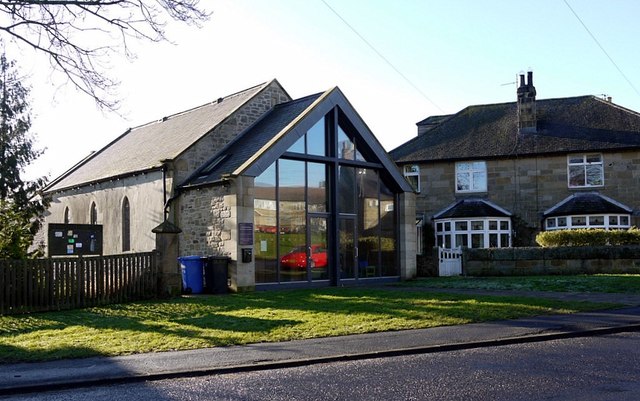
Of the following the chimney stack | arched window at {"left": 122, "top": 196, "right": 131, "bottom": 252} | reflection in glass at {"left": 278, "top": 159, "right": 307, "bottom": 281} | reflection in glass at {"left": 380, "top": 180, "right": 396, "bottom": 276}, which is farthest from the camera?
the chimney stack

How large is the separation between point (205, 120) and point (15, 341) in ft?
52.9

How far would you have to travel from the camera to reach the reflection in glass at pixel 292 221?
66.0 ft

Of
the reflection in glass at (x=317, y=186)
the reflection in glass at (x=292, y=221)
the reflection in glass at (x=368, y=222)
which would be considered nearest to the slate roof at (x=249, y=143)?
the reflection in glass at (x=292, y=221)

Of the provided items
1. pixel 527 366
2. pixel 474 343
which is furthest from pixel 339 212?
pixel 527 366

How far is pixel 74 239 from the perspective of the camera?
20.2 meters

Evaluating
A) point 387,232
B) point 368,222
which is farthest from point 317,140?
point 387,232

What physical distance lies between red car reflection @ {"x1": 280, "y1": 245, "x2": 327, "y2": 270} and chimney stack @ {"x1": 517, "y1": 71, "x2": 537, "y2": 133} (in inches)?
677

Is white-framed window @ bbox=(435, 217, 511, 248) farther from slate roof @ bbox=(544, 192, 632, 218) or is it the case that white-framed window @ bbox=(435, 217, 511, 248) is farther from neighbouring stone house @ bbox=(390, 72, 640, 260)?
slate roof @ bbox=(544, 192, 632, 218)

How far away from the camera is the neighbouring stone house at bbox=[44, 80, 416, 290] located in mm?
19516

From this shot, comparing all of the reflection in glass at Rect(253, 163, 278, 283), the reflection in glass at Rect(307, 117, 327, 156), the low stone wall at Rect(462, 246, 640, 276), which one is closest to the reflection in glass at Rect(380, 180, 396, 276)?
the reflection in glass at Rect(307, 117, 327, 156)

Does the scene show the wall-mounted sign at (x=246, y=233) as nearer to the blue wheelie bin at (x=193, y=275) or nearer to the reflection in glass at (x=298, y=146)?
the blue wheelie bin at (x=193, y=275)

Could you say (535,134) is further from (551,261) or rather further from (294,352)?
(294,352)

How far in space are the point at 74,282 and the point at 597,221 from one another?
76.6ft

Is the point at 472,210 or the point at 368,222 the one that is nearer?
the point at 368,222
